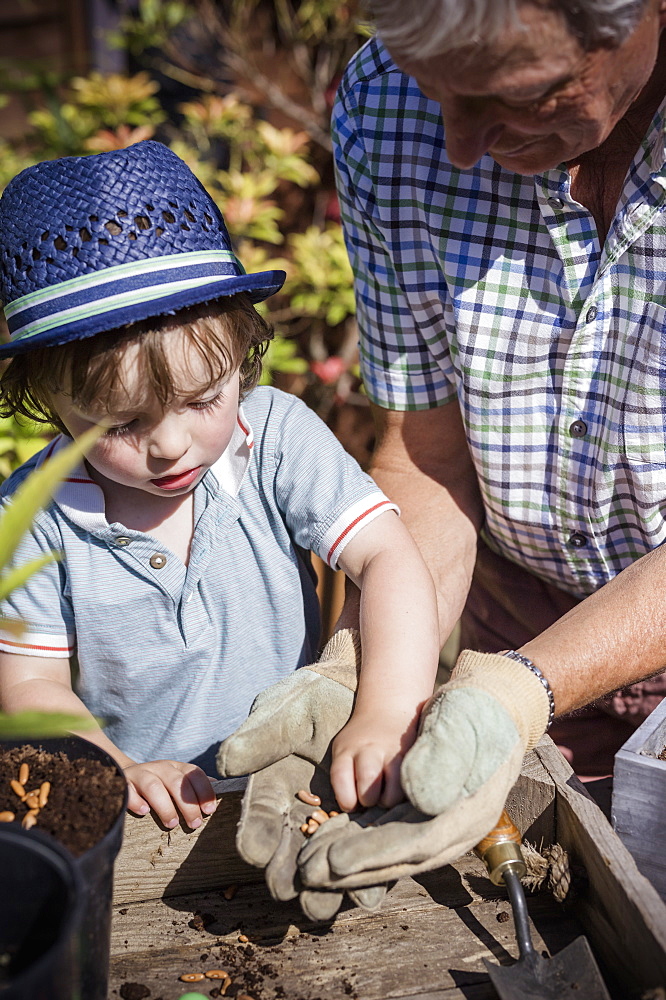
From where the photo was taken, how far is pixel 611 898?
94 centimetres

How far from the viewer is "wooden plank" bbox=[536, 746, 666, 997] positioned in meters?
0.85

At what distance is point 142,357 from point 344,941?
0.80 meters

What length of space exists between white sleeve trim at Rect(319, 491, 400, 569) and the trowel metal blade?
0.68 meters

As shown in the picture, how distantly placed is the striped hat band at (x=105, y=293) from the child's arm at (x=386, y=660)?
19.7 inches

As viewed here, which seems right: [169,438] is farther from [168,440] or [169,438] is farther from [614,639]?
[614,639]

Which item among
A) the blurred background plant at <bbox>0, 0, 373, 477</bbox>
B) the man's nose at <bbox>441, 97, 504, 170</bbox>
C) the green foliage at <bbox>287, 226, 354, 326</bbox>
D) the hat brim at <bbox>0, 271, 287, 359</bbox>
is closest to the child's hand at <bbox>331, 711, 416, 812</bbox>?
the hat brim at <bbox>0, 271, 287, 359</bbox>

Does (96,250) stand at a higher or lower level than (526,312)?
higher

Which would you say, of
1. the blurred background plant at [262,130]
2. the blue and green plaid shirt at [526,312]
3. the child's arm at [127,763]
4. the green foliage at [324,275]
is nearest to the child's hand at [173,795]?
the child's arm at [127,763]

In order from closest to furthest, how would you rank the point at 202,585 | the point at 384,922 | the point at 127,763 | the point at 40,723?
the point at 40,723 < the point at 384,922 < the point at 127,763 < the point at 202,585

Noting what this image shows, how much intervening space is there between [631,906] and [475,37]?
943 mm

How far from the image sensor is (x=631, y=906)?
2.90 feet

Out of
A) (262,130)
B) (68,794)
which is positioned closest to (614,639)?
(68,794)

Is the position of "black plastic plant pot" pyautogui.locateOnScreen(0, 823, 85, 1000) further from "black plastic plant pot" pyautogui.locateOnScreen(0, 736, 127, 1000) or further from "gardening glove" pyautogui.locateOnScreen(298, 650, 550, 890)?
"gardening glove" pyautogui.locateOnScreen(298, 650, 550, 890)

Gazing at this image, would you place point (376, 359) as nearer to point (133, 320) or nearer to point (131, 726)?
point (133, 320)
